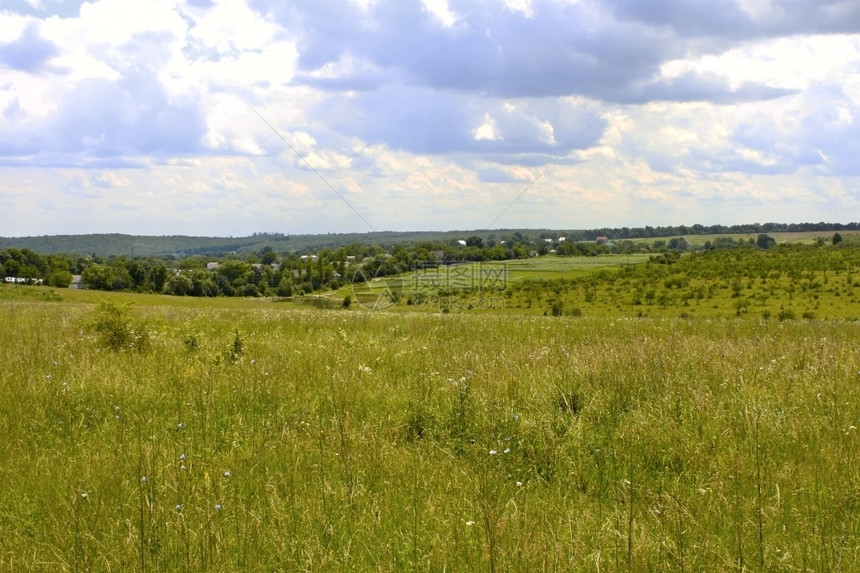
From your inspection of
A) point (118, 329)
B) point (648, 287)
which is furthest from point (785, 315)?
point (648, 287)

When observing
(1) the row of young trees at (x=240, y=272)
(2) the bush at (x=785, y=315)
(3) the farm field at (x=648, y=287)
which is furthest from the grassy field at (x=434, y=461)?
(1) the row of young trees at (x=240, y=272)

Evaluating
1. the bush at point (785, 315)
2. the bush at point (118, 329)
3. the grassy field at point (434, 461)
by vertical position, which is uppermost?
the bush at point (118, 329)

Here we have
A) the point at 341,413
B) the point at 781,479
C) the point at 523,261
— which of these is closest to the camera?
the point at 781,479

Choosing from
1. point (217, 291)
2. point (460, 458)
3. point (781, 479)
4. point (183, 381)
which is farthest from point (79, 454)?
point (217, 291)

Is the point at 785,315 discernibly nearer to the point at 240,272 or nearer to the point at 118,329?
the point at 118,329

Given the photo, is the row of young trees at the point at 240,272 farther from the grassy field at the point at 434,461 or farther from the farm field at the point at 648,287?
the grassy field at the point at 434,461

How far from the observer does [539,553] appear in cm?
327

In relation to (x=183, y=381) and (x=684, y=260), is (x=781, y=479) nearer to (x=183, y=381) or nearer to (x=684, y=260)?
(x=183, y=381)

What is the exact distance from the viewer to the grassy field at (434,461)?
3.41m

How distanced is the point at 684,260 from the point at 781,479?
345 ft

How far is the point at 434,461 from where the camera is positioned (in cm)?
484

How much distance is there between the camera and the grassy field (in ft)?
11.2

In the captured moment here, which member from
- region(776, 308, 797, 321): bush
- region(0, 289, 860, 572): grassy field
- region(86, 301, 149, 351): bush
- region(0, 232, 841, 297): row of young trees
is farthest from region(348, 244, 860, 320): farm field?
region(0, 289, 860, 572): grassy field

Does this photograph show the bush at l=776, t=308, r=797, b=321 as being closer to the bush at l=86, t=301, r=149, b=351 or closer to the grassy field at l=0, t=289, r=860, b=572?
the grassy field at l=0, t=289, r=860, b=572
